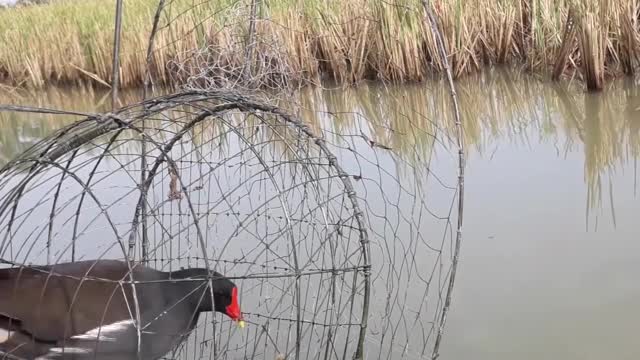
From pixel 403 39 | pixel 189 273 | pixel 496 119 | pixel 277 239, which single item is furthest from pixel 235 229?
pixel 403 39

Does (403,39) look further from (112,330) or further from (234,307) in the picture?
(112,330)

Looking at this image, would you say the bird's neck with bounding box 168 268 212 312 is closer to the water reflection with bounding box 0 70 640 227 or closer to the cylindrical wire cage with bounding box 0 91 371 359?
the cylindrical wire cage with bounding box 0 91 371 359

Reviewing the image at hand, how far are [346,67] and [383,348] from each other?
4.39m

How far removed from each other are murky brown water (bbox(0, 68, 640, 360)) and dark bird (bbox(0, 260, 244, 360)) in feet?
2.89

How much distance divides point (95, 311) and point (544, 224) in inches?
74.7

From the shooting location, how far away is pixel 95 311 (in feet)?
6.82

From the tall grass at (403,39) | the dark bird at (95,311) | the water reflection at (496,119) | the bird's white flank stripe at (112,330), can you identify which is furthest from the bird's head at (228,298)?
the tall grass at (403,39)

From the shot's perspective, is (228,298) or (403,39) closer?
(228,298)

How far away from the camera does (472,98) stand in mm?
5344

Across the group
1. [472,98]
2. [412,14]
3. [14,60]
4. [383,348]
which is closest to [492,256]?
[383,348]

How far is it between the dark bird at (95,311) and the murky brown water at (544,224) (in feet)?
2.89

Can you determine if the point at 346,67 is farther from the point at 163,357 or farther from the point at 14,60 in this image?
the point at 14,60

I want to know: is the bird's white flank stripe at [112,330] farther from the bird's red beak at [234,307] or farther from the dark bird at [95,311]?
the bird's red beak at [234,307]

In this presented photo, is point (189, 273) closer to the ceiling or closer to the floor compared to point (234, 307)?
closer to the ceiling
